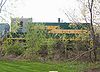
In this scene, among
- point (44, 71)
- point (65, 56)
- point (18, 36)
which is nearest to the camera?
point (44, 71)

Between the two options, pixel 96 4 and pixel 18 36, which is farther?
pixel 18 36

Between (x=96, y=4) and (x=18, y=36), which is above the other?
(x=96, y=4)

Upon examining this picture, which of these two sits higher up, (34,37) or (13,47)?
(34,37)

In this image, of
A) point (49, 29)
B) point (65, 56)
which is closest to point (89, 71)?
point (65, 56)

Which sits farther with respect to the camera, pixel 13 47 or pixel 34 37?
pixel 13 47

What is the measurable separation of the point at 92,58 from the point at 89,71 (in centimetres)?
618

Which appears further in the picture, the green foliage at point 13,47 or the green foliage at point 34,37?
the green foliage at point 13,47

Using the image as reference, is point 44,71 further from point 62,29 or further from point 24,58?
point 62,29

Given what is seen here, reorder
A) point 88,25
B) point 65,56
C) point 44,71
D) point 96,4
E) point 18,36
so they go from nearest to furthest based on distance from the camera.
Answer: point 44,71 < point 96,4 < point 88,25 < point 65,56 < point 18,36

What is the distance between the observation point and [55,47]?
2547cm

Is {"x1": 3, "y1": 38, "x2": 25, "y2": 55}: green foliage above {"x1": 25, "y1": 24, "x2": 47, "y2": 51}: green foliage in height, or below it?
below

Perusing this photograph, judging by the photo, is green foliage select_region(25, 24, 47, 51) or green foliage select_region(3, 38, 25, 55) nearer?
green foliage select_region(25, 24, 47, 51)

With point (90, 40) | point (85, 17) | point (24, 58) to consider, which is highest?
point (85, 17)

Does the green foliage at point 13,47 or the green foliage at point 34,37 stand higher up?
the green foliage at point 34,37
